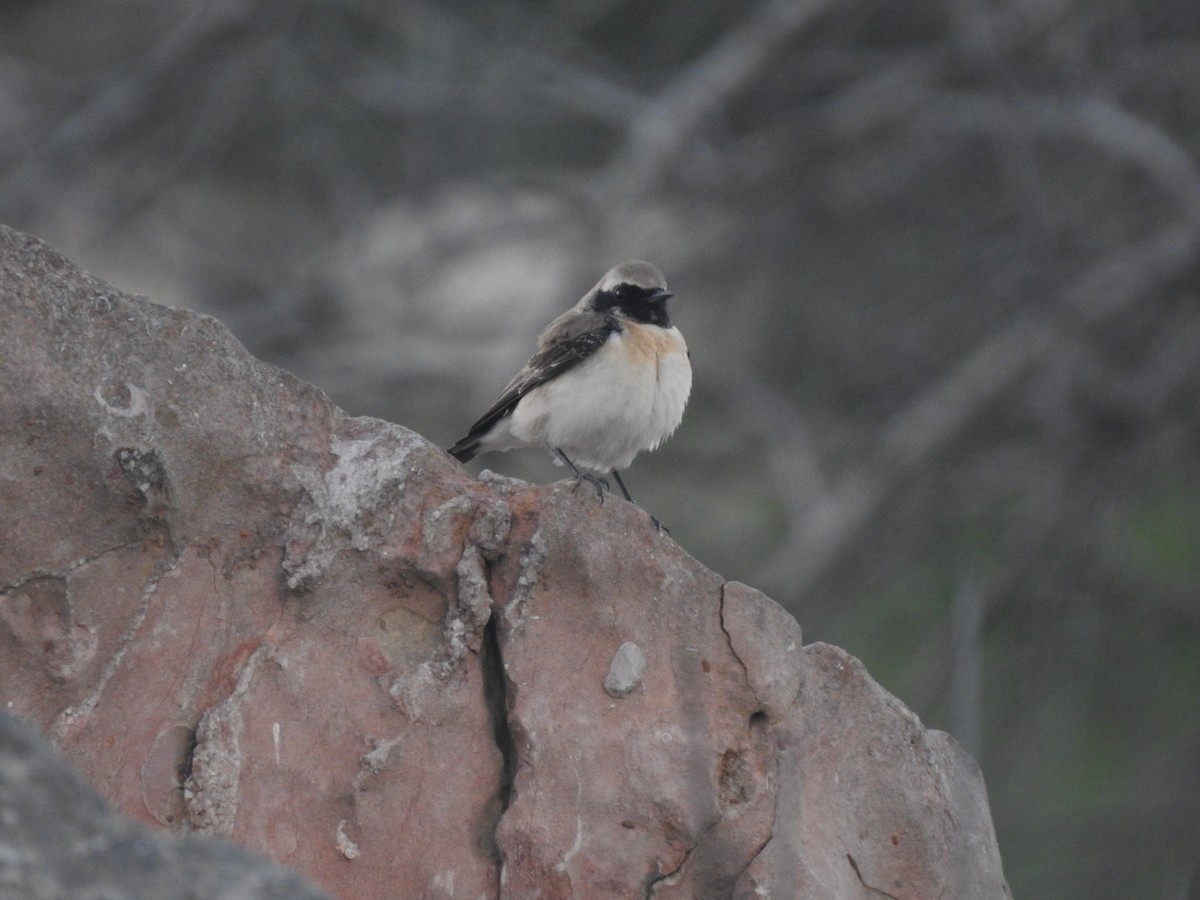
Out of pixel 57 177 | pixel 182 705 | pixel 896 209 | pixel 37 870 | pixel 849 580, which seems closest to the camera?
pixel 37 870

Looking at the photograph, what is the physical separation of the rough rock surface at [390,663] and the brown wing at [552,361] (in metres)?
2.26

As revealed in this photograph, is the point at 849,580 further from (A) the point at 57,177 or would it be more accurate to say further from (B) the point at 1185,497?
(A) the point at 57,177

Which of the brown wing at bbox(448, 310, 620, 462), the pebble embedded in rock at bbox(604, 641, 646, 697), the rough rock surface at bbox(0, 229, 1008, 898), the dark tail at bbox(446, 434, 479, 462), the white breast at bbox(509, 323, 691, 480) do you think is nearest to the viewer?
the rough rock surface at bbox(0, 229, 1008, 898)

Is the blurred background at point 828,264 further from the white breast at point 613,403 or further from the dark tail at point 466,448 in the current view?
the dark tail at point 466,448

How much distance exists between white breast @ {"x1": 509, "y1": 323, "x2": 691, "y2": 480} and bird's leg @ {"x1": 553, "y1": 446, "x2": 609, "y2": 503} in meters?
0.03

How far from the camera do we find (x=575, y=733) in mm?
3777

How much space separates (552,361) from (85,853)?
4047 millimetres

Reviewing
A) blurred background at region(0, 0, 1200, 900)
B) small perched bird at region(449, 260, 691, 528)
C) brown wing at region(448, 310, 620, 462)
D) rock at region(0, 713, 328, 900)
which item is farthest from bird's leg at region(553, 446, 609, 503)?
A: blurred background at region(0, 0, 1200, 900)

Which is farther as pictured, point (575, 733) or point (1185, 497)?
point (1185, 497)

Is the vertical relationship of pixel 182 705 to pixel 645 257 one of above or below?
below

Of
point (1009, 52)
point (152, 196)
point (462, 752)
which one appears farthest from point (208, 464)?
point (152, 196)

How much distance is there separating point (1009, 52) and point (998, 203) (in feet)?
4.88

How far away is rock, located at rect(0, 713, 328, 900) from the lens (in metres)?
2.31

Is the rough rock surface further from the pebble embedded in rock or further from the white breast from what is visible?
the white breast
